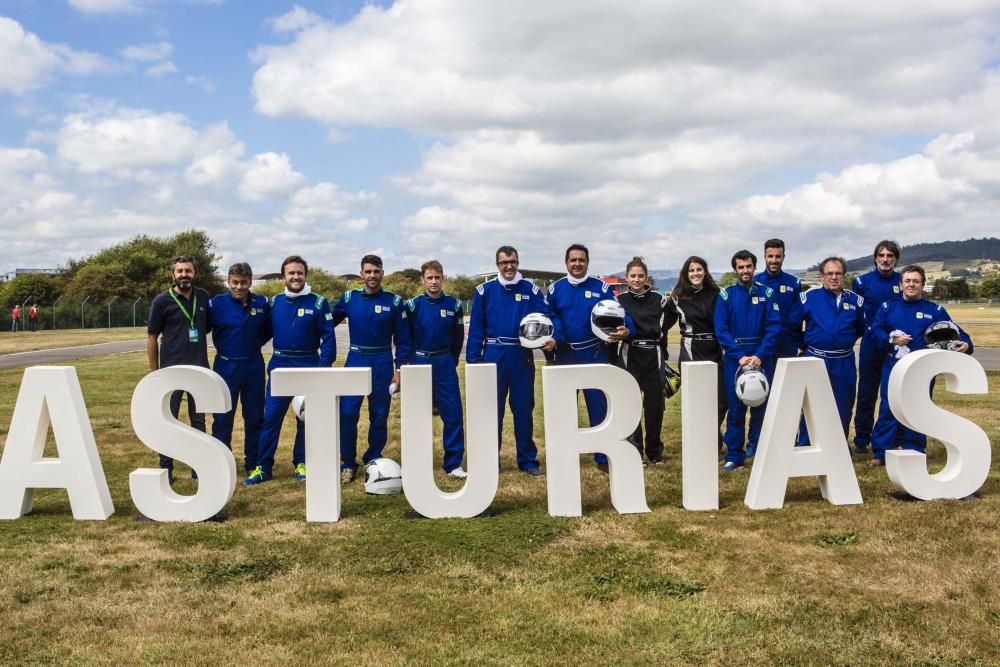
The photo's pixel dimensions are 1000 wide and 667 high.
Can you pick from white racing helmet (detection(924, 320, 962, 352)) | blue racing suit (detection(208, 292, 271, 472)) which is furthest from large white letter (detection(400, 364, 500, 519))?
white racing helmet (detection(924, 320, 962, 352))

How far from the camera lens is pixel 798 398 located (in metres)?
5.48

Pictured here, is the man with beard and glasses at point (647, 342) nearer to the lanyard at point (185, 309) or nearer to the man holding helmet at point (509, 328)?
the man holding helmet at point (509, 328)

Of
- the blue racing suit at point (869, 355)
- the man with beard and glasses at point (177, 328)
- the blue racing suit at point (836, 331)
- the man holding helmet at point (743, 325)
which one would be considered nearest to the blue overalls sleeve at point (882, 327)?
the blue racing suit at point (836, 331)

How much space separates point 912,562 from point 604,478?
2681 millimetres

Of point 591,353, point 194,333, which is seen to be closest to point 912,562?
point 591,353

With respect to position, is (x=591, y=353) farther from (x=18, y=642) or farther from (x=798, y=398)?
(x=18, y=642)

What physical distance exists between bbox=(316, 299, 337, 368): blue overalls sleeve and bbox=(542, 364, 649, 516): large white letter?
2122mm

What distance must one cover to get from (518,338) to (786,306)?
2.61 metres

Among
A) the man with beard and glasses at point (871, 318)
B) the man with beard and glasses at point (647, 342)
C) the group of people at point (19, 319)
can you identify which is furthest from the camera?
the group of people at point (19, 319)

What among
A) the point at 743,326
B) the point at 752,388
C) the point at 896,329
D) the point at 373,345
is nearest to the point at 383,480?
the point at 373,345

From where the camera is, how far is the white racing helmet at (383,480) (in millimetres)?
6086

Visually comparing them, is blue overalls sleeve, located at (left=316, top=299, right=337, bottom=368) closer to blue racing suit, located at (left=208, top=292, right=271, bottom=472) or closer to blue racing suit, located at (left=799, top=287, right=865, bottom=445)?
blue racing suit, located at (left=208, top=292, right=271, bottom=472)

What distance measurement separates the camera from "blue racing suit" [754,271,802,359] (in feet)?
23.4

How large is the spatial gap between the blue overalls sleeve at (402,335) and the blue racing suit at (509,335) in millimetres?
546
